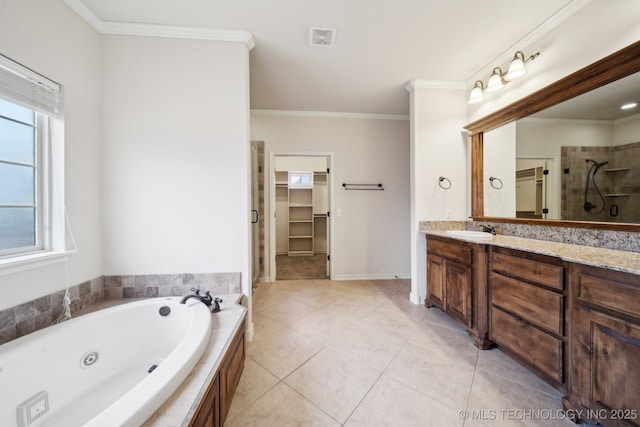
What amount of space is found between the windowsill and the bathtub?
1.13 ft

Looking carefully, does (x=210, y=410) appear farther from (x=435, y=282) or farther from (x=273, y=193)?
(x=273, y=193)

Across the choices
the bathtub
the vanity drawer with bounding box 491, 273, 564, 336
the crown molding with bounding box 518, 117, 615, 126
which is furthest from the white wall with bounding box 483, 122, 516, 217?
the bathtub

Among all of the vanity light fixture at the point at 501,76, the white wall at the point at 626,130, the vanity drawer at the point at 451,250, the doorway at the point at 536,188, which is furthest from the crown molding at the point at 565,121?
the vanity drawer at the point at 451,250

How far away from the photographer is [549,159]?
5.86ft

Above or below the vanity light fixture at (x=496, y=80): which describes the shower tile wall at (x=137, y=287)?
below

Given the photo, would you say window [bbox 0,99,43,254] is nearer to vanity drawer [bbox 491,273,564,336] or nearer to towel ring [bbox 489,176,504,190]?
vanity drawer [bbox 491,273,564,336]

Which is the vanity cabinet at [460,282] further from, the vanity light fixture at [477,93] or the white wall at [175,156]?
the white wall at [175,156]

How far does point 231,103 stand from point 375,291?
2658mm

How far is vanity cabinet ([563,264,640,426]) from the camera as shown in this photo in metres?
0.93

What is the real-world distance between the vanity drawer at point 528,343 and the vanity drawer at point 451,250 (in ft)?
1.38

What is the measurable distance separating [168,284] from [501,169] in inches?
125

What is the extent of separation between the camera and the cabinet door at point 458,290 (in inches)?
73.1

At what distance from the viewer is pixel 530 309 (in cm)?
138

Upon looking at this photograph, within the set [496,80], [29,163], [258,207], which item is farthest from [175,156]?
[496,80]
